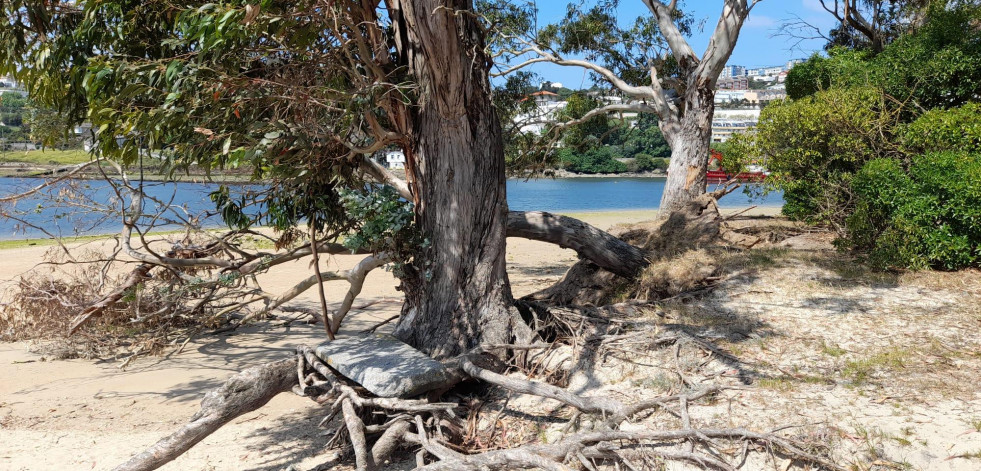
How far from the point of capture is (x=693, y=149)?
1116 centimetres

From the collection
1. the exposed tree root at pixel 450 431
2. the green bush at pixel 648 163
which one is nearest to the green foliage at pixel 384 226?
the exposed tree root at pixel 450 431

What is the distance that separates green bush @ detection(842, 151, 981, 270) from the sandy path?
255 inches

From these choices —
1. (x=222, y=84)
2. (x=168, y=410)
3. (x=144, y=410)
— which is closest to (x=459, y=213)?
(x=222, y=84)

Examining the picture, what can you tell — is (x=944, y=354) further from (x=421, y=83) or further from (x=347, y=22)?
(x=347, y=22)

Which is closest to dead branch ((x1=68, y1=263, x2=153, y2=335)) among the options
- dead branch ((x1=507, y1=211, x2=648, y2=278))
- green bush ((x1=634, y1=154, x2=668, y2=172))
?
dead branch ((x1=507, y1=211, x2=648, y2=278))

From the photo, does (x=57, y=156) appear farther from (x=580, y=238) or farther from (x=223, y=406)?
(x=223, y=406)

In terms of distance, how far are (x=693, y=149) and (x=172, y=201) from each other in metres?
7.63

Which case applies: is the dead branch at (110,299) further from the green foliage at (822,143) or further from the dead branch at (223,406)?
the green foliage at (822,143)

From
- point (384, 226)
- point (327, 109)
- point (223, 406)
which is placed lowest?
point (223, 406)

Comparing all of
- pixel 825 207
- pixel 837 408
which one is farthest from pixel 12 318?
pixel 825 207

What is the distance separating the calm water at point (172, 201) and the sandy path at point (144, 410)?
1651mm

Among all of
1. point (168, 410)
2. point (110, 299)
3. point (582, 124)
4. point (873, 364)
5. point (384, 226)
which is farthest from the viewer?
point (582, 124)

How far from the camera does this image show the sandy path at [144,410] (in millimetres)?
5633

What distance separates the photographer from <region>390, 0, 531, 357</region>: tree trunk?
636cm
